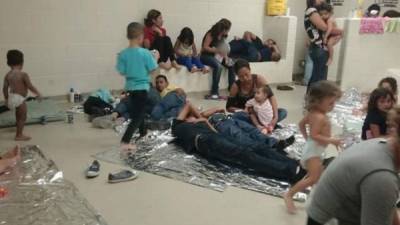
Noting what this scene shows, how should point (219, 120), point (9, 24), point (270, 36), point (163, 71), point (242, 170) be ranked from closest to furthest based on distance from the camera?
point (242, 170) < point (219, 120) < point (9, 24) < point (163, 71) < point (270, 36)

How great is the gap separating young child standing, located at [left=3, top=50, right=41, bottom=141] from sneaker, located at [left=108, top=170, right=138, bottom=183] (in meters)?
1.37

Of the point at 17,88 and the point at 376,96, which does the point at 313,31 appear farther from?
the point at 17,88

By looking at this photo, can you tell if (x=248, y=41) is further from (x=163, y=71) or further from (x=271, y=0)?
(x=163, y=71)

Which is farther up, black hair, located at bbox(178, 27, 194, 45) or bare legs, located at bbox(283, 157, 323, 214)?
black hair, located at bbox(178, 27, 194, 45)

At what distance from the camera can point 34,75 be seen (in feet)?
17.9

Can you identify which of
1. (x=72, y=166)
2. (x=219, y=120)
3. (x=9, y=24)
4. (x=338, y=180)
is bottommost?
(x=72, y=166)

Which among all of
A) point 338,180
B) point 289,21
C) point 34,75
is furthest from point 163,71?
point 338,180

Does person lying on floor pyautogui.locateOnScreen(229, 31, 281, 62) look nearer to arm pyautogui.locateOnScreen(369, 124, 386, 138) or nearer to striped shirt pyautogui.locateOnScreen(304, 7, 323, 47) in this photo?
striped shirt pyautogui.locateOnScreen(304, 7, 323, 47)

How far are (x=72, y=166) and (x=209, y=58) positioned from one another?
11.0ft

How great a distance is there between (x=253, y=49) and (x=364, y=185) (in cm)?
574

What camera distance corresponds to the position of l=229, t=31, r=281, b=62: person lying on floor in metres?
6.84

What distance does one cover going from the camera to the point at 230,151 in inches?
128

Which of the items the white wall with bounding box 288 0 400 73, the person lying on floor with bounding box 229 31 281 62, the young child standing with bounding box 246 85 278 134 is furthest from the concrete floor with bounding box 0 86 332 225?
the white wall with bounding box 288 0 400 73

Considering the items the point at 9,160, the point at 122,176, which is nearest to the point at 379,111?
the point at 122,176
